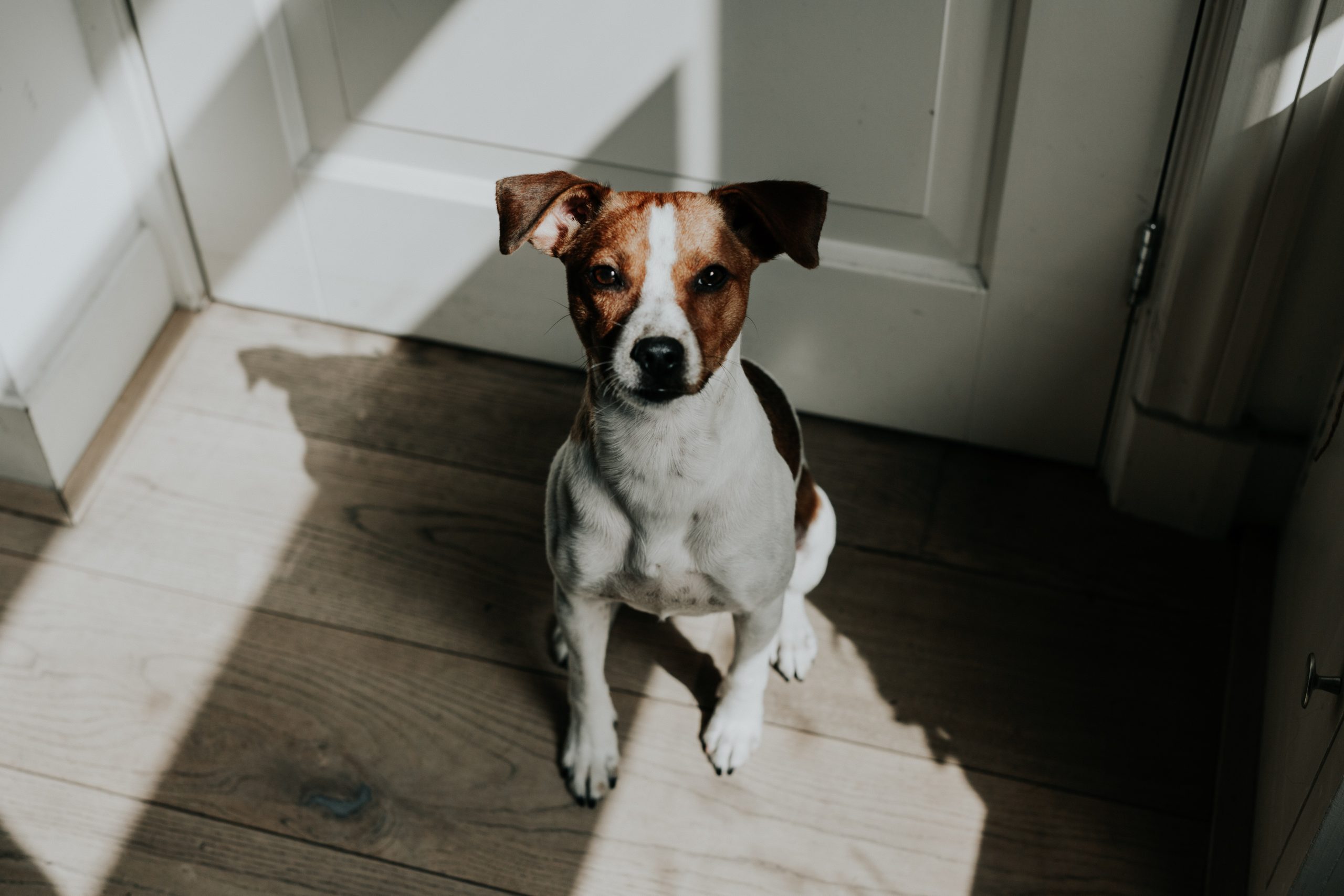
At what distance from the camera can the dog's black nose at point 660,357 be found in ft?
3.76

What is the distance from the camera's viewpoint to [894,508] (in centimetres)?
193

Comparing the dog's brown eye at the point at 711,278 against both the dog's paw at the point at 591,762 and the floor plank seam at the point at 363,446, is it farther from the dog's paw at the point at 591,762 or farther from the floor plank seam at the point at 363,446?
the floor plank seam at the point at 363,446

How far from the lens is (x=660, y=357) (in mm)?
1148

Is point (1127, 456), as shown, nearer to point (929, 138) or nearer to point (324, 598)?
point (929, 138)

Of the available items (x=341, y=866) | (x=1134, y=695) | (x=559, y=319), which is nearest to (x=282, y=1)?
(x=559, y=319)

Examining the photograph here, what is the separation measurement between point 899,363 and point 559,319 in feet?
1.76

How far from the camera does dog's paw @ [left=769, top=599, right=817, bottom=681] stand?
1709mm

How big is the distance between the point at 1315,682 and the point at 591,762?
84 centimetres

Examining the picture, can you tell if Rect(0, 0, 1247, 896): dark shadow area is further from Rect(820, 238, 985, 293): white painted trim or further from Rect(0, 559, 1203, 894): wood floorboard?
Rect(820, 238, 985, 293): white painted trim

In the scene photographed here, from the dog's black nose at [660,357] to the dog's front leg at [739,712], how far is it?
475 millimetres

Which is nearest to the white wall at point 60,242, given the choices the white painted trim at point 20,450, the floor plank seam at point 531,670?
the white painted trim at point 20,450

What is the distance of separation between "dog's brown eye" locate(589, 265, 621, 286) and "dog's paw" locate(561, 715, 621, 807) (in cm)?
64

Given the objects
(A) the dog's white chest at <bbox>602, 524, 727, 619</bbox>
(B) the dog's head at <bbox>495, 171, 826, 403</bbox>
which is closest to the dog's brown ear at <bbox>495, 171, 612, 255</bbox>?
(B) the dog's head at <bbox>495, 171, 826, 403</bbox>

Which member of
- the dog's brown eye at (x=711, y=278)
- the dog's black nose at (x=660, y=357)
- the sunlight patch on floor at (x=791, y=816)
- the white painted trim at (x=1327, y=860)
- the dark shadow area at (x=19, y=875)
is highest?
the dog's brown eye at (x=711, y=278)
